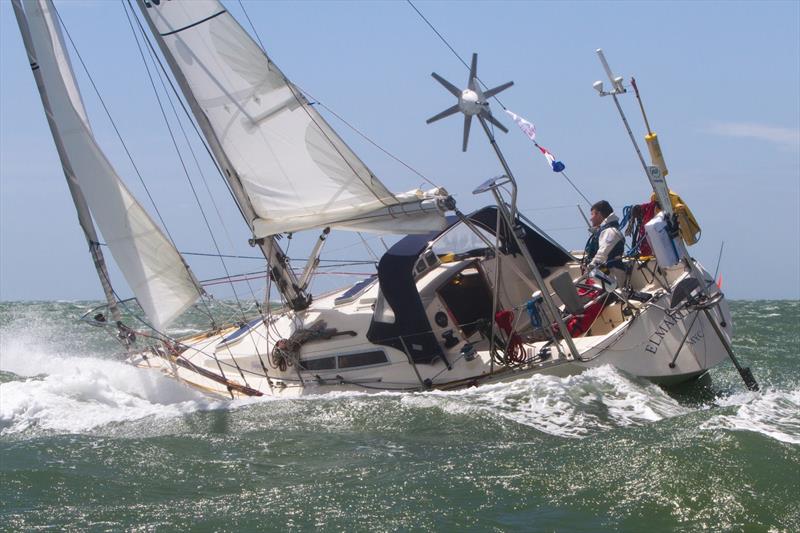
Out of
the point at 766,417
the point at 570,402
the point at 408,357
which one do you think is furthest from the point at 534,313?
the point at 766,417

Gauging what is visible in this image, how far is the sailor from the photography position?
12.1m

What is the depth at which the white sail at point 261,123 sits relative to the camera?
13.2 m

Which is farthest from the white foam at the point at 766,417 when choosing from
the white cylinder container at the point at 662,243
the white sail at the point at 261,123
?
the white sail at the point at 261,123

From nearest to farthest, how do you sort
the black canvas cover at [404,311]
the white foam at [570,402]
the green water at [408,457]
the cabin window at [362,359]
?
1. the green water at [408,457]
2. the white foam at [570,402]
3. the black canvas cover at [404,311]
4. the cabin window at [362,359]

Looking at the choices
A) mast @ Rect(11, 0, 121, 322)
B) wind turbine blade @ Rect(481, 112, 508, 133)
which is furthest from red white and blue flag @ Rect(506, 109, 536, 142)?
mast @ Rect(11, 0, 121, 322)

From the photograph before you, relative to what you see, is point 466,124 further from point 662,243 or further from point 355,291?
point 355,291

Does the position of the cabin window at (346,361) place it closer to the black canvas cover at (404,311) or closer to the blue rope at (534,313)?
the black canvas cover at (404,311)

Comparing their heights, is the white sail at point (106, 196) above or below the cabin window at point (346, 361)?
above

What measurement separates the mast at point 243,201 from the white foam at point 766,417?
19.9 ft

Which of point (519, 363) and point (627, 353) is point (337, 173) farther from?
point (627, 353)

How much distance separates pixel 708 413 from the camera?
32.2 ft

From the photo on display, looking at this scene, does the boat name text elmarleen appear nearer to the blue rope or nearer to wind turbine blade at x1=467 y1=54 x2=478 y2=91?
the blue rope

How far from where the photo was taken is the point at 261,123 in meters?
13.4

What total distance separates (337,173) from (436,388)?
3.32 metres
